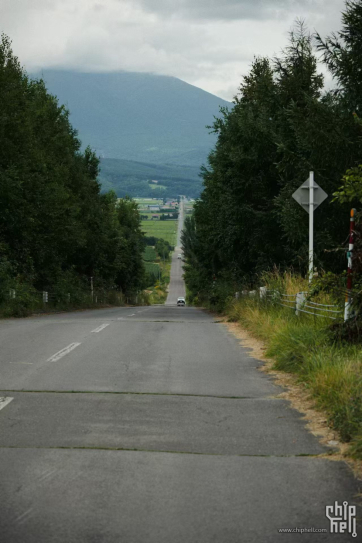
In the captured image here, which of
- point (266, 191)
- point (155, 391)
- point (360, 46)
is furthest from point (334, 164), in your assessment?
point (155, 391)

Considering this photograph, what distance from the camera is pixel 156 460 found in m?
5.54

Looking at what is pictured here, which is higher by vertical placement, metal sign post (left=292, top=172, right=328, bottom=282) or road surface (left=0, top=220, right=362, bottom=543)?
metal sign post (left=292, top=172, right=328, bottom=282)

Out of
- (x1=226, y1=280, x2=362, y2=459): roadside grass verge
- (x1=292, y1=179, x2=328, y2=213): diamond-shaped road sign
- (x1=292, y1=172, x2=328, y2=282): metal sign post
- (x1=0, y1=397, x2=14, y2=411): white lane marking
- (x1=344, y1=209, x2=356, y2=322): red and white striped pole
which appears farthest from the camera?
(x1=292, y1=179, x2=328, y2=213): diamond-shaped road sign

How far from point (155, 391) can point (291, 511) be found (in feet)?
13.8

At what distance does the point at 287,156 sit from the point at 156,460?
801 inches

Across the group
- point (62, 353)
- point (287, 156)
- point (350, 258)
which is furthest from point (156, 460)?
point (287, 156)

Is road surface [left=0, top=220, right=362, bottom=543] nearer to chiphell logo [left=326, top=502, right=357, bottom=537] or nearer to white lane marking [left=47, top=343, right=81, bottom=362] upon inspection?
chiphell logo [left=326, top=502, right=357, bottom=537]

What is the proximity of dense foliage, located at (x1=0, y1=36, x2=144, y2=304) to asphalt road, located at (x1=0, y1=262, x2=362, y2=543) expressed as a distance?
1962 cm

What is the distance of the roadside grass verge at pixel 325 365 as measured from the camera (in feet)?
21.0

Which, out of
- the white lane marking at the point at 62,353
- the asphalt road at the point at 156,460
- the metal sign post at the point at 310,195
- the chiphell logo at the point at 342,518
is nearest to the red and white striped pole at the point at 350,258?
the asphalt road at the point at 156,460

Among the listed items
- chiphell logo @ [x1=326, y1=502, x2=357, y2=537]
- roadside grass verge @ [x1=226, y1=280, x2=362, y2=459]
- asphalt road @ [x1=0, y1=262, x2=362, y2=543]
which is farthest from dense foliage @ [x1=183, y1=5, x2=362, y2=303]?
chiphell logo @ [x1=326, y1=502, x2=357, y2=537]

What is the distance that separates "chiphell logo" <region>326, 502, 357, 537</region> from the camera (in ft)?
13.7

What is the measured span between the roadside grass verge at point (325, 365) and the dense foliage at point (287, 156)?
7320mm

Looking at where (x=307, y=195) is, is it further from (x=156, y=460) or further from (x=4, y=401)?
(x=156, y=460)
